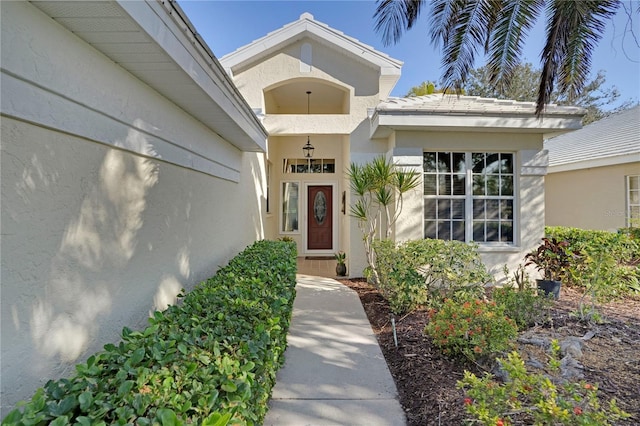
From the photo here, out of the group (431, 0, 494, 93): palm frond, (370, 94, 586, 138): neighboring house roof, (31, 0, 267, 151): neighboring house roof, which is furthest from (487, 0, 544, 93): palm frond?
(31, 0, 267, 151): neighboring house roof

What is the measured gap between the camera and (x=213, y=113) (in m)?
3.77

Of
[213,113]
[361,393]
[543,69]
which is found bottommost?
[361,393]

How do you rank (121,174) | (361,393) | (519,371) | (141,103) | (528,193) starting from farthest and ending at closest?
(528,193) < (361,393) < (141,103) < (121,174) < (519,371)

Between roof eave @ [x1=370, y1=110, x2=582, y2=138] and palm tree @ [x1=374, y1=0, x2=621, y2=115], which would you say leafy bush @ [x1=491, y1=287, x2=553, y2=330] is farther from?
roof eave @ [x1=370, y1=110, x2=582, y2=138]

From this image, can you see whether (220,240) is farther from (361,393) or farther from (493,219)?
(493,219)

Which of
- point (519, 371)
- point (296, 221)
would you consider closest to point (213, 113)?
point (519, 371)

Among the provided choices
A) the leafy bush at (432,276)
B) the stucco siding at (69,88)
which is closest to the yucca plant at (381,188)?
the leafy bush at (432,276)

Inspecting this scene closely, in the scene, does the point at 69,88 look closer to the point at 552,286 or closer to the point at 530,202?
the point at 552,286

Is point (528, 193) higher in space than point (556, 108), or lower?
lower

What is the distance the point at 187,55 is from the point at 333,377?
343 centimetres

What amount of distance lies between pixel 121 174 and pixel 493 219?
740 centimetres

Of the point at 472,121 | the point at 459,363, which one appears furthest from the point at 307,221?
the point at 459,363

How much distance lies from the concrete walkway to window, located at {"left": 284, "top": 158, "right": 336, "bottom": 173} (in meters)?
6.81

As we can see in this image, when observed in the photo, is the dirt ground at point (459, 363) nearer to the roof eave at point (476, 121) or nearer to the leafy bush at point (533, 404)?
the leafy bush at point (533, 404)
